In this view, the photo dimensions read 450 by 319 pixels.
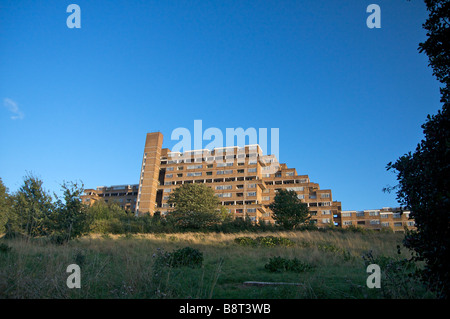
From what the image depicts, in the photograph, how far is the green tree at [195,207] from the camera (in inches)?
1591

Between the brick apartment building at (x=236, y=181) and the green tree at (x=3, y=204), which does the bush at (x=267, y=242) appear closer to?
the green tree at (x=3, y=204)

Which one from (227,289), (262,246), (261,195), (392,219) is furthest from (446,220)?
(392,219)

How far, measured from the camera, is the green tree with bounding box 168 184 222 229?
4041 cm

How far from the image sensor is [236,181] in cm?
10262

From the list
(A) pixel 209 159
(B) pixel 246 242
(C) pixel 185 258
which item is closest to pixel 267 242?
(B) pixel 246 242

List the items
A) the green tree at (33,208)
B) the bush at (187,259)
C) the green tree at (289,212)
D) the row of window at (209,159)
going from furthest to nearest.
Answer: the row of window at (209,159) → the green tree at (289,212) → the green tree at (33,208) → the bush at (187,259)

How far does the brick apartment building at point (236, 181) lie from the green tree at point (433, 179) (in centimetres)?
8846

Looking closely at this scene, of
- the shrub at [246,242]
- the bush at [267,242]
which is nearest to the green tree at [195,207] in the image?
the shrub at [246,242]

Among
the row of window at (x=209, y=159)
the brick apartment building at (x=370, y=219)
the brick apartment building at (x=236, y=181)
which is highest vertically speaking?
the row of window at (x=209, y=159)
